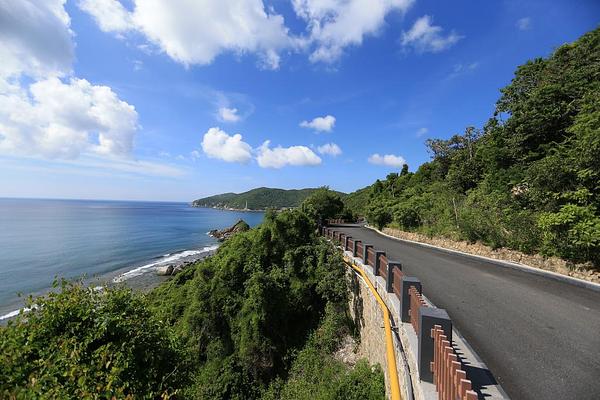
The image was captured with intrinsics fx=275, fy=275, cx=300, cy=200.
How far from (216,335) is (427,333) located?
33.6ft

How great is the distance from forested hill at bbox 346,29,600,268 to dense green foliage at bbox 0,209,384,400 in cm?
717

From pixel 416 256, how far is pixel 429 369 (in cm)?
915

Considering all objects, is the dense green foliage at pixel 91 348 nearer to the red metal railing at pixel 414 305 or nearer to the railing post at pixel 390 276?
the red metal railing at pixel 414 305

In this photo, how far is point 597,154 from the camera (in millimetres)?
8891

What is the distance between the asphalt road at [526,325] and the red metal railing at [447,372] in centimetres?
108

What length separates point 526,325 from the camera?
5.42 metres

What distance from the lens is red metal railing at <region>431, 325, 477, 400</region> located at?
2471 mm

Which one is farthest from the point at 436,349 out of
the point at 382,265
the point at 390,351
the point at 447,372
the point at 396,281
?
the point at 382,265

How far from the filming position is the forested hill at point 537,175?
891 cm

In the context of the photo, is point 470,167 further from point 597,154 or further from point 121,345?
point 121,345

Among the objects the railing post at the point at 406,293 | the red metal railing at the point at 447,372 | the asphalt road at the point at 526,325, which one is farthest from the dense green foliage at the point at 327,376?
the red metal railing at the point at 447,372

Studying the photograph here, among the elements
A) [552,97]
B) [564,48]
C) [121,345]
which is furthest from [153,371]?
[564,48]

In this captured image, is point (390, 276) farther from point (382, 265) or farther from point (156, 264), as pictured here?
point (156, 264)

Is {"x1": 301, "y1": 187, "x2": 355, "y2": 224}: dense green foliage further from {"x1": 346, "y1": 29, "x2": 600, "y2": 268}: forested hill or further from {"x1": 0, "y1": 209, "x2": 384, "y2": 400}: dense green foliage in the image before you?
{"x1": 0, "y1": 209, "x2": 384, "y2": 400}: dense green foliage
